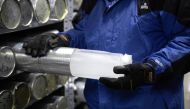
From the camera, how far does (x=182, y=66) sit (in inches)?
57.4

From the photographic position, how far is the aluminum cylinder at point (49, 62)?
1.58 meters

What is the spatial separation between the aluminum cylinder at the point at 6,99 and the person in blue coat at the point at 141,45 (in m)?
0.28

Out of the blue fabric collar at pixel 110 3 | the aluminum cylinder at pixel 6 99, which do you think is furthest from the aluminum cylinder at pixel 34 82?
the blue fabric collar at pixel 110 3

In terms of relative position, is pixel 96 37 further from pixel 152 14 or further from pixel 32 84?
pixel 32 84

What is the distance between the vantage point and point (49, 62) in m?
1.63

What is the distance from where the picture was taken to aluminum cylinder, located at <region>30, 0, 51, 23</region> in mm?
1928

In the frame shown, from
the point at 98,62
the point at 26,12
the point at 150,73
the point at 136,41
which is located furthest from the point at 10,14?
the point at 150,73

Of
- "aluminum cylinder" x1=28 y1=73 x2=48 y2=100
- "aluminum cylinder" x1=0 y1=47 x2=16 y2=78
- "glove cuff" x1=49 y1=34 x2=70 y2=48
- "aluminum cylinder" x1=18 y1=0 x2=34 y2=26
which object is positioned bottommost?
"aluminum cylinder" x1=28 y1=73 x2=48 y2=100

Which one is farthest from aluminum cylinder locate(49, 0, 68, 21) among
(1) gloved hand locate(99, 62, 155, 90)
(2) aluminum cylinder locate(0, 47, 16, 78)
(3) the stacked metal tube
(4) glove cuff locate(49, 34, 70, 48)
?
(1) gloved hand locate(99, 62, 155, 90)

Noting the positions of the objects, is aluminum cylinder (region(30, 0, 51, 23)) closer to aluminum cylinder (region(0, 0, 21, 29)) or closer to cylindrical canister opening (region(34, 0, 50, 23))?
cylindrical canister opening (region(34, 0, 50, 23))

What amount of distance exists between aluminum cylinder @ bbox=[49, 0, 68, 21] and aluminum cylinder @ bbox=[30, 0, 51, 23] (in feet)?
0.22

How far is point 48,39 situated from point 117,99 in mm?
484

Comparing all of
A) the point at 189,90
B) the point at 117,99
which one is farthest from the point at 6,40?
the point at 189,90

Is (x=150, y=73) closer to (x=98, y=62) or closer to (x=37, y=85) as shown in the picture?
(x=98, y=62)
